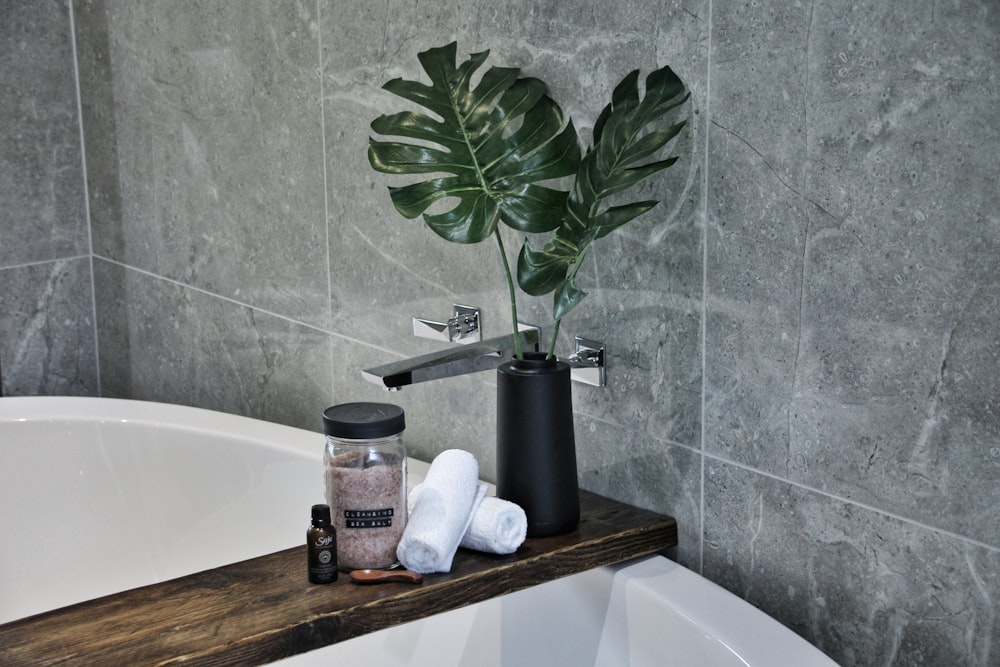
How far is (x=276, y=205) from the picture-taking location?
191cm

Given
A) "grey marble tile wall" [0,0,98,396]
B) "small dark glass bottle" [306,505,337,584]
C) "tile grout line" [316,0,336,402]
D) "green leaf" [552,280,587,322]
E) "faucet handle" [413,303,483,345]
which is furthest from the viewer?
"grey marble tile wall" [0,0,98,396]

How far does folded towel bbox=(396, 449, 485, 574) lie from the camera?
111 centimetres

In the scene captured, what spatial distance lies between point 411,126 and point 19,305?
1535mm

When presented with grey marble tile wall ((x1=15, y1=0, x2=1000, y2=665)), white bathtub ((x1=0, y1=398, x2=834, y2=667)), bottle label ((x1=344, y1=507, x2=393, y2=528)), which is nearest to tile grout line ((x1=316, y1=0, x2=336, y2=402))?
grey marble tile wall ((x1=15, y1=0, x2=1000, y2=665))

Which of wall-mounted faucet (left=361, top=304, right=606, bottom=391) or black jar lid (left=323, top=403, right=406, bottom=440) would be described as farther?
wall-mounted faucet (left=361, top=304, right=606, bottom=391)

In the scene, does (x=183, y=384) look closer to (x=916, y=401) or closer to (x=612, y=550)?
(x=612, y=550)

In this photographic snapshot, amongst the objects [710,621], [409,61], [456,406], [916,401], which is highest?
[409,61]

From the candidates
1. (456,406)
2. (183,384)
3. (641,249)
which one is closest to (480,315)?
(456,406)

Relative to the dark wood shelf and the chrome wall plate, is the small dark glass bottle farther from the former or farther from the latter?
the chrome wall plate

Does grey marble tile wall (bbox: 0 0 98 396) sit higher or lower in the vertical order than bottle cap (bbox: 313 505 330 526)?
higher

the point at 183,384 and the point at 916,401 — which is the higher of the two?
the point at 916,401

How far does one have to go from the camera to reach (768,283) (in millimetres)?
1148

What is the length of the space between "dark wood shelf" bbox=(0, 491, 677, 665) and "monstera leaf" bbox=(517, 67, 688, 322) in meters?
0.28

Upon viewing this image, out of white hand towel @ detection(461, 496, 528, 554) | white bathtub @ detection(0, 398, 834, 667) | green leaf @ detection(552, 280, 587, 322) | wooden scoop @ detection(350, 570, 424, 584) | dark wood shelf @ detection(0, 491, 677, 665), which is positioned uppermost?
green leaf @ detection(552, 280, 587, 322)
